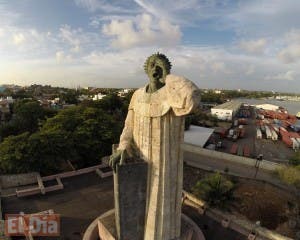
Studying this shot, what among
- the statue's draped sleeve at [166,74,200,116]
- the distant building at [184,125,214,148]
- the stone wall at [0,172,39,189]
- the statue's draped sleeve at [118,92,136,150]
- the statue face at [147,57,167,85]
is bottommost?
the distant building at [184,125,214,148]

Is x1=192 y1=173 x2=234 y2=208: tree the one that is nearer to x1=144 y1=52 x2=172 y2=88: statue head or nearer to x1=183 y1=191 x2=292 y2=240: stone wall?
x1=183 y1=191 x2=292 y2=240: stone wall

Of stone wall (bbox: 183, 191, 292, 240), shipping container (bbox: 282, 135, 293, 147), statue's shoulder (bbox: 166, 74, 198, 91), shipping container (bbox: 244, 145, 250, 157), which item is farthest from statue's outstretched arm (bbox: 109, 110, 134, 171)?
shipping container (bbox: 282, 135, 293, 147)

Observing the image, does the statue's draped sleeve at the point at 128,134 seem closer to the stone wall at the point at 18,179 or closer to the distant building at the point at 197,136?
the stone wall at the point at 18,179

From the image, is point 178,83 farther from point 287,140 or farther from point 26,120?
point 287,140

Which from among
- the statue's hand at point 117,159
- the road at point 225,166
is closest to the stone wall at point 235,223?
the statue's hand at point 117,159

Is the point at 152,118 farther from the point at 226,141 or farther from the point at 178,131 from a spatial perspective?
the point at 226,141

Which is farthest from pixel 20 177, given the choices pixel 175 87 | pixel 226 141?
pixel 226 141

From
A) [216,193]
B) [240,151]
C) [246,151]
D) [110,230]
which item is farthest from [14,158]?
[246,151]

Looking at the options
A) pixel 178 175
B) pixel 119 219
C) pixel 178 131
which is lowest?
pixel 119 219
